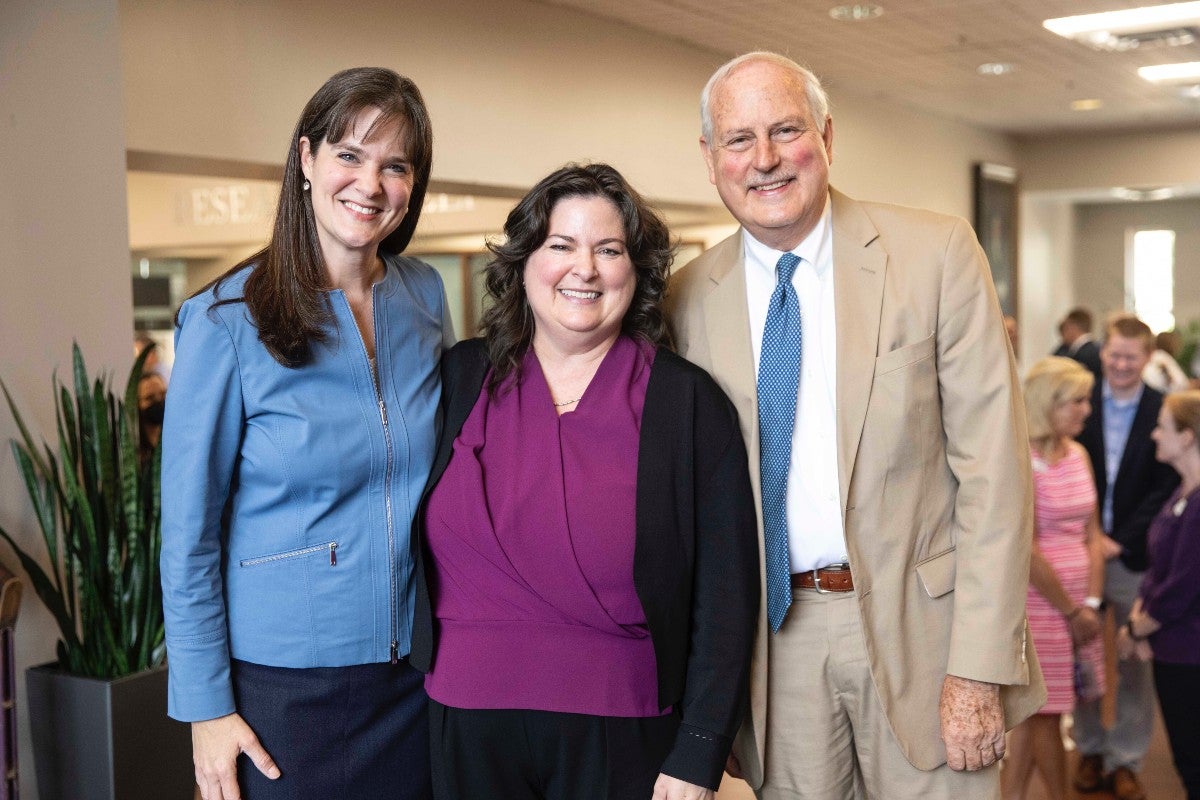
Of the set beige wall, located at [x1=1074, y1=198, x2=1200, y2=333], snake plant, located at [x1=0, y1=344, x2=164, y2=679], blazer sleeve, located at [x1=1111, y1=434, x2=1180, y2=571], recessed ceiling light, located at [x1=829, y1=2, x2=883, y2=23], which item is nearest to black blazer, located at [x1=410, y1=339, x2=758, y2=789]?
snake plant, located at [x1=0, y1=344, x2=164, y2=679]

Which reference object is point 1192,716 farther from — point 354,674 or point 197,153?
point 197,153

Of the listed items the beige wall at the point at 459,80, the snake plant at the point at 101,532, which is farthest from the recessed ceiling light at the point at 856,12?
the snake plant at the point at 101,532

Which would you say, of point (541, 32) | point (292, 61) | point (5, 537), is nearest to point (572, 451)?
point (5, 537)

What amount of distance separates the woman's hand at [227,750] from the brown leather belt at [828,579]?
3.21 feet

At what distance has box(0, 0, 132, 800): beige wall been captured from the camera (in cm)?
360

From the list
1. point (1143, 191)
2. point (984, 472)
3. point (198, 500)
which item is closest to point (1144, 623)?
point (984, 472)

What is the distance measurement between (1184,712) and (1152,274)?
1506 centimetres

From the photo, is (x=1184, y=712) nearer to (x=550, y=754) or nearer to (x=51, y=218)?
(x=550, y=754)

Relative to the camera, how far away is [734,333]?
7.25ft

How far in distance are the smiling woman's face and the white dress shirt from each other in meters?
0.29

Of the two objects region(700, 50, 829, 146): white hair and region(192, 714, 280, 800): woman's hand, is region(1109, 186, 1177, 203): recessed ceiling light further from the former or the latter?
region(192, 714, 280, 800): woman's hand

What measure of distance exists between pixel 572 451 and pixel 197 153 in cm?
303

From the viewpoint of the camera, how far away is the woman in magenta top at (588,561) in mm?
1959

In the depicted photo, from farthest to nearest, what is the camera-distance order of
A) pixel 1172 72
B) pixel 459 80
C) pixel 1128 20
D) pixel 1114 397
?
pixel 1172 72 < pixel 1128 20 < pixel 459 80 < pixel 1114 397
